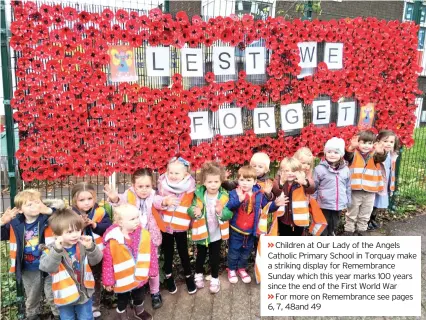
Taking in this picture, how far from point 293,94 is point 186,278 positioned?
7.83 ft

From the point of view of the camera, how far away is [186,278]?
382cm

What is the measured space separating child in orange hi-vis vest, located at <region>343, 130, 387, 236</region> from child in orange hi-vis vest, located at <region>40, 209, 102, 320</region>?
10.3 feet

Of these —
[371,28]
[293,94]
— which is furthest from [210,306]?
[371,28]

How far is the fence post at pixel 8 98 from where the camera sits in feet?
10.7

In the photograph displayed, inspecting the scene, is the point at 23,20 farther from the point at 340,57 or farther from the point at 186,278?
the point at 340,57

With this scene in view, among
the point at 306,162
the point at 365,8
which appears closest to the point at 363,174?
the point at 306,162

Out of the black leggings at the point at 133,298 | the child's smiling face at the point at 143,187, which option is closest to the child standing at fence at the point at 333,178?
the child's smiling face at the point at 143,187

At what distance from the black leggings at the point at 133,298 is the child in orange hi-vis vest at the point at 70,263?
25 cm

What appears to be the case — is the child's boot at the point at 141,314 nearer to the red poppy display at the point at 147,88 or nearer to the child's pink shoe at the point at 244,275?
the child's pink shoe at the point at 244,275

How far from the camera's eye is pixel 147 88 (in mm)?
3850

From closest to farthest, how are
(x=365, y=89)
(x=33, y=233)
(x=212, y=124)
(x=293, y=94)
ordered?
(x=33, y=233) → (x=212, y=124) → (x=293, y=94) → (x=365, y=89)

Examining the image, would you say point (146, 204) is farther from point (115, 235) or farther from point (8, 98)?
point (8, 98)

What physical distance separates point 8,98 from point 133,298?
207 centimetres

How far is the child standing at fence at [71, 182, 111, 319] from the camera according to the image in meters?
3.30
